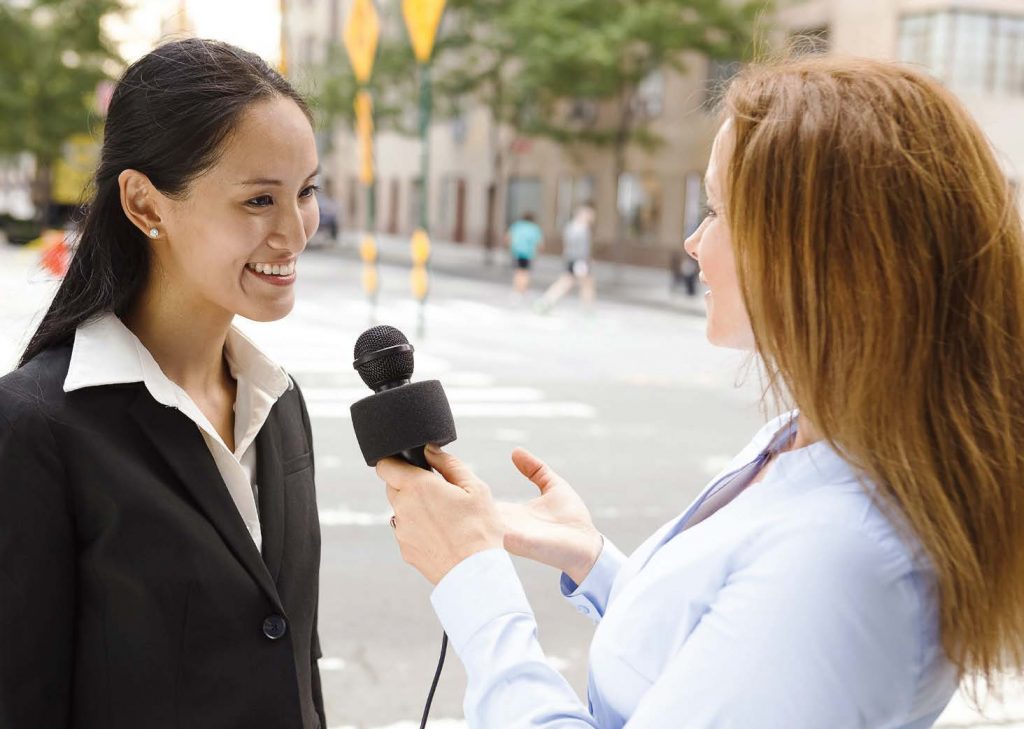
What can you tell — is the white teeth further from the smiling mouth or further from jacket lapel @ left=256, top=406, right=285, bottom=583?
jacket lapel @ left=256, top=406, right=285, bottom=583

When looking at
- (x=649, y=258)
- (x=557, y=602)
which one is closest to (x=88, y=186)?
(x=557, y=602)

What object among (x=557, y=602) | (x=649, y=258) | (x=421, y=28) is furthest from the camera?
(x=649, y=258)

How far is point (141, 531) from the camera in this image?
167 centimetres

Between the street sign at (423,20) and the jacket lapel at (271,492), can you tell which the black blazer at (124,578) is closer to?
the jacket lapel at (271,492)

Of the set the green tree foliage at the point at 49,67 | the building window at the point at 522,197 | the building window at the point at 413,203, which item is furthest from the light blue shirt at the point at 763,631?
the building window at the point at 413,203

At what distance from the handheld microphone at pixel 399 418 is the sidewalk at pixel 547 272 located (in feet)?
63.4

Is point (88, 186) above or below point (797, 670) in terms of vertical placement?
above

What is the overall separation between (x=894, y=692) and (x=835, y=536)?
0.19 metres

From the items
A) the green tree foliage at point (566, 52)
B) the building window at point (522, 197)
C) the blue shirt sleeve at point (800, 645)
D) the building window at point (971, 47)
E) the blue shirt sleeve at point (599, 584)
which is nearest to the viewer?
the blue shirt sleeve at point (800, 645)

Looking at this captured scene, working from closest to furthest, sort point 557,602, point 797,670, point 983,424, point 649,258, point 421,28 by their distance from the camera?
point 797,670
point 983,424
point 557,602
point 421,28
point 649,258

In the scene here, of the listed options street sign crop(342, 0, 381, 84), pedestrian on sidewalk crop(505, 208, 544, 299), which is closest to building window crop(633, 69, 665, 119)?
pedestrian on sidewalk crop(505, 208, 544, 299)

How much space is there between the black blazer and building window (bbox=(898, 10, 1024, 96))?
25.0m

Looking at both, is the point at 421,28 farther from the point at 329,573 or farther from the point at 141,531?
the point at 141,531

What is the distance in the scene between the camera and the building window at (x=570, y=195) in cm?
3503
